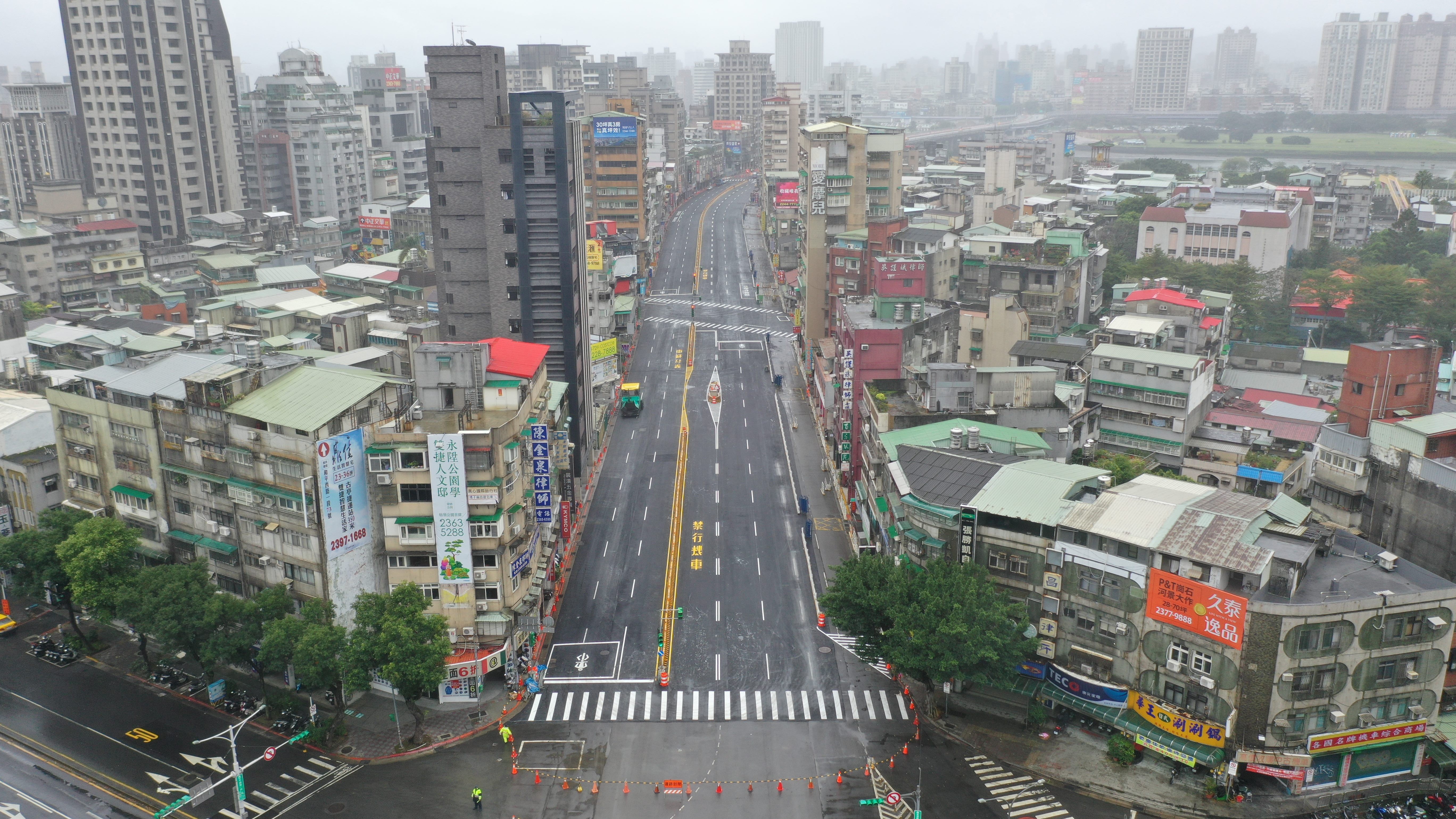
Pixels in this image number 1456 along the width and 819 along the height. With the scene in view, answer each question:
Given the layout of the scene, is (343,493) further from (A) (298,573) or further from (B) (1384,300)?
(B) (1384,300)

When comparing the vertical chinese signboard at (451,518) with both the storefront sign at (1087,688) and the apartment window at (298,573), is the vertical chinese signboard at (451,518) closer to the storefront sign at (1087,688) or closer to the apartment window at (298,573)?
the apartment window at (298,573)

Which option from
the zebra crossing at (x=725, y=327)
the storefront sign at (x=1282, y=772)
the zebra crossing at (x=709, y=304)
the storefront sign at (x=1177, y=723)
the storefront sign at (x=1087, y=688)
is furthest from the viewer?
the zebra crossing at (x=709, y=304)

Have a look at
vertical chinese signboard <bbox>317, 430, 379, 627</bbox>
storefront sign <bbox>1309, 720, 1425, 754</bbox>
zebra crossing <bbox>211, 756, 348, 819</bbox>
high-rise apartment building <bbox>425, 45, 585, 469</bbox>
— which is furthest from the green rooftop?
zebra crossing <bbox>211, 756, 348, 819</bbox>

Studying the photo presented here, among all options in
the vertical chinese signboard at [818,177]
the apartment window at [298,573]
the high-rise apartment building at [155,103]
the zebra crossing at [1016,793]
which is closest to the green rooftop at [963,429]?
the zebra crossing at [1016,793]

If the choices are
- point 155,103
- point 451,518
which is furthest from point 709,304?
point 451,518

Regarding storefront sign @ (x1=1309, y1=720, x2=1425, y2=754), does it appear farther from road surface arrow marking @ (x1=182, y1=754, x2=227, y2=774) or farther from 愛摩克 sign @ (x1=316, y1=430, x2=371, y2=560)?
road surface arrow marking @ (x1=182, y1=754, x2=227, y2=774)

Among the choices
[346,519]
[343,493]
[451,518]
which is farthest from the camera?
[451,518]

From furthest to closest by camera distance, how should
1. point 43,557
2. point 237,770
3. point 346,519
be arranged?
point 43,557
point 346,519
point 237,770
